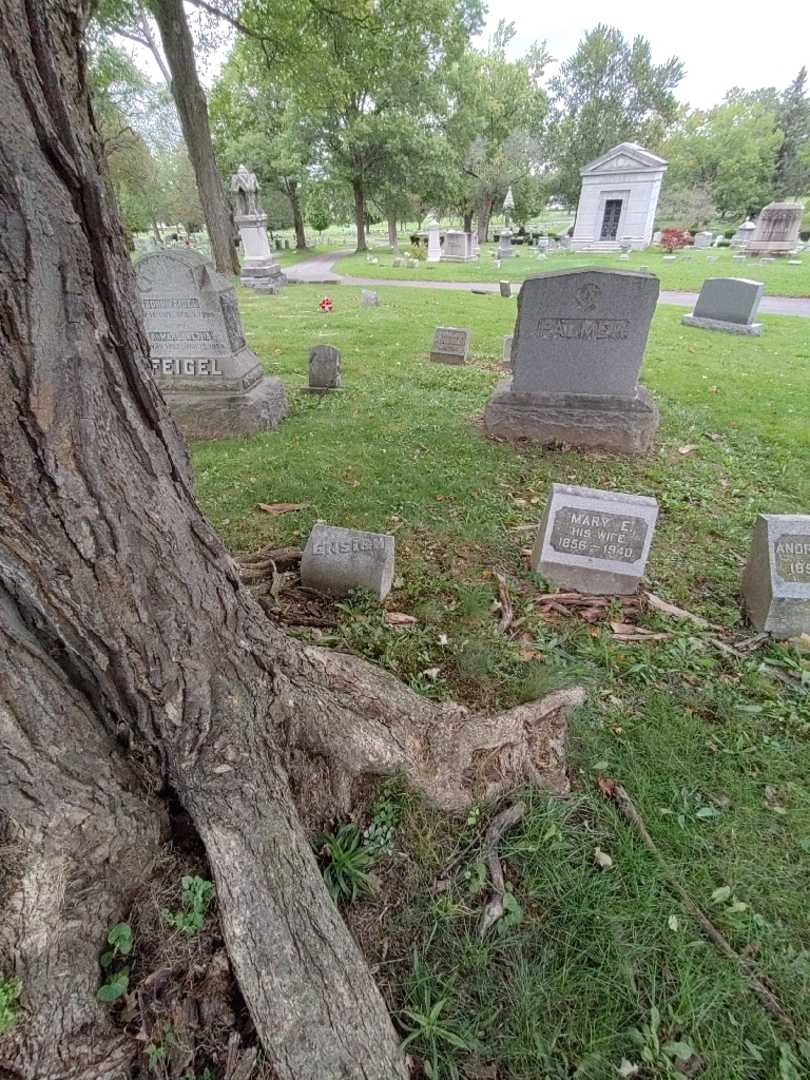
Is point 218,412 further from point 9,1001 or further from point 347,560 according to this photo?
point 9,1001

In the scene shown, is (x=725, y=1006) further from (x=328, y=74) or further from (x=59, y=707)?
(x=328, y=74)

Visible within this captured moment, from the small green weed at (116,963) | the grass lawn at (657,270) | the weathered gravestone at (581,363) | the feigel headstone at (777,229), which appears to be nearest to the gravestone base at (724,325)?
the grass lawn at (657,270)

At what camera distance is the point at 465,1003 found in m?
1.52

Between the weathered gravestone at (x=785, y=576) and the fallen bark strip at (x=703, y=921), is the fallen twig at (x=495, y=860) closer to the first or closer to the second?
the fallen bark strip at (x=703, y=921)

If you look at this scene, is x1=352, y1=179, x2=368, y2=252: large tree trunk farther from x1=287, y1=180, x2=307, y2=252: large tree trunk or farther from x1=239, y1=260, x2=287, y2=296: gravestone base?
x1=239, y1=260, x2=287, y2=296: gravestone base

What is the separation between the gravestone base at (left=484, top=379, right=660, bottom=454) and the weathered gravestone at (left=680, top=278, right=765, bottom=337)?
6.80 meters

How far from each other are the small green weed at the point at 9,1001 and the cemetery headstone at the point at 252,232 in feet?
60.1

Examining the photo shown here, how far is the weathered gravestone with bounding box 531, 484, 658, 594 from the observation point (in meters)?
3.16

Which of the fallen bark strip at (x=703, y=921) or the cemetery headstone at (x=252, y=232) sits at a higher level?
the cemetery headstone at (x=252, y=232)

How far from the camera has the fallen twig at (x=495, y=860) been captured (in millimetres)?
1692

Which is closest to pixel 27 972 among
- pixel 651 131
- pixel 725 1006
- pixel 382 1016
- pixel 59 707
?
pixel 59 707

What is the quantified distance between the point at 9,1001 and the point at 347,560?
222 centimetres

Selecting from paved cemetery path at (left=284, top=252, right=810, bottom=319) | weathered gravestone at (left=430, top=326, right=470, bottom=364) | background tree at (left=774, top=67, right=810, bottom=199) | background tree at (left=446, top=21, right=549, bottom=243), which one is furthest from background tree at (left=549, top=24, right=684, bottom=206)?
weathered gravestone at (left=430, top=326, right=470, bottom=364)

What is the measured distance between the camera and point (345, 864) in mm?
1734
